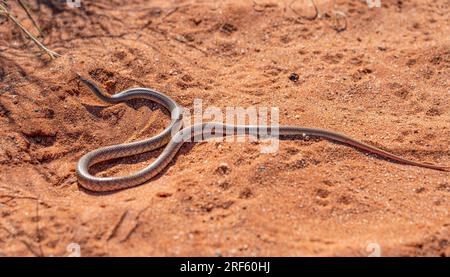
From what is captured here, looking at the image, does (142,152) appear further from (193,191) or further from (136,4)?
(136,4)

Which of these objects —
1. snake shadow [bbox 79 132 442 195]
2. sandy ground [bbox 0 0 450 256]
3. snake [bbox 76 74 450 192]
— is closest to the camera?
sandy ground [bbox 0 0 450 256]

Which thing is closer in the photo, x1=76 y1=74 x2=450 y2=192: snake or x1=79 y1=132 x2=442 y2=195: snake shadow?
x1=76 y1=74 x2=450 y2=192: snake

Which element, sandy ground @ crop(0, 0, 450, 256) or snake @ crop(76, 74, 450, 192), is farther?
snake @ crop(76, 74, 450, 192)

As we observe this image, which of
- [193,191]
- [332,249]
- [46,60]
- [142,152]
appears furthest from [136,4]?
[332,249]

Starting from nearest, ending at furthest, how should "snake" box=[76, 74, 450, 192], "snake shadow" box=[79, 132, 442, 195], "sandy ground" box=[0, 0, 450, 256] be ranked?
1. "sandy ground" box=[0, 0, 450, 256]
2. "snake" box=[76, 74, 450, 192]
3. "snake shadow" box=[79, 132, 442, 195]

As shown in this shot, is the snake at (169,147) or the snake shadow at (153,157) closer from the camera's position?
the snake at (169,147)
